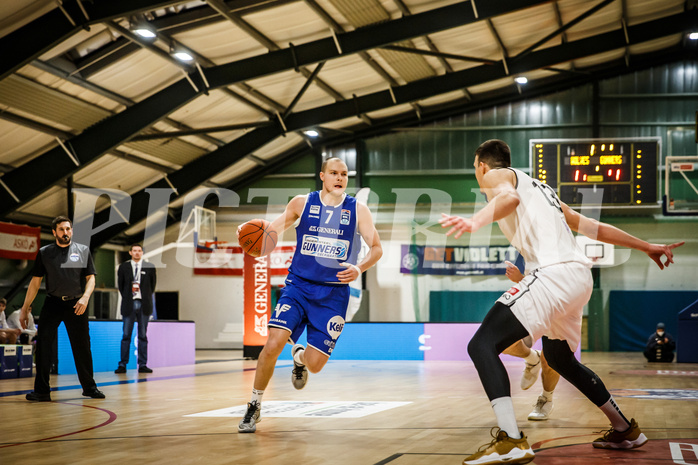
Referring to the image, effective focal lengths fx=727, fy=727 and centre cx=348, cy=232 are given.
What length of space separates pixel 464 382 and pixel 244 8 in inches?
346

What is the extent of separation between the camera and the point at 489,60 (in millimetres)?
20234

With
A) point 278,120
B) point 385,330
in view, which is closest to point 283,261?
point 278,120

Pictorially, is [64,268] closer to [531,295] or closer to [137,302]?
[137,302]

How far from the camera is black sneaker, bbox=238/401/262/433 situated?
5.16m

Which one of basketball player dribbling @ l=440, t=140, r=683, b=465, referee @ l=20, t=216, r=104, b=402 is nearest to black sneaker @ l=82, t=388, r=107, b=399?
referee @ l=20, t=216, r=104, b=402

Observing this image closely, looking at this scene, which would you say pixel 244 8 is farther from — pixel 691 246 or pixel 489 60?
pixel 691 246

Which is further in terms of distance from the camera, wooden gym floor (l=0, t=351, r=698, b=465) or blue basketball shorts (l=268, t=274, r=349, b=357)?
blue basketball shorts (l=268, t=274, r=349, b=357)

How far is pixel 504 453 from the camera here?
3.75m

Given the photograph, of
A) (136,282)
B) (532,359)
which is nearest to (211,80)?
(136,282)

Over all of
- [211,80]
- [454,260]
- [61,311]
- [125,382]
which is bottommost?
[125,382]

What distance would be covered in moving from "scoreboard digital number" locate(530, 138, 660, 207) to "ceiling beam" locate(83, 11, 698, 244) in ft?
12.3

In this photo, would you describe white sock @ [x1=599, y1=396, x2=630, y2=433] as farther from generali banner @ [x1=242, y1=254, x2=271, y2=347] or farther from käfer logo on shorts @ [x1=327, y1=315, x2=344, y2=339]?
generali banner @ [x1=242, y1=254, x2=271, y2=347]

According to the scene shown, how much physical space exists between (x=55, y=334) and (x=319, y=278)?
13.6 ft

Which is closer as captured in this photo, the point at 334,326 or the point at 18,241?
→ the point at 334,326
